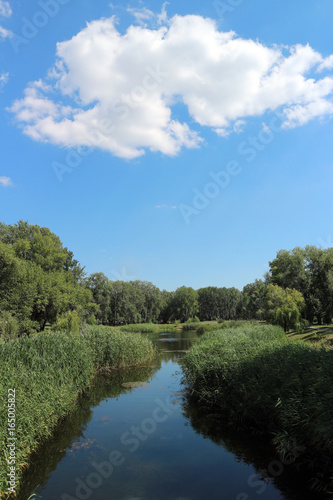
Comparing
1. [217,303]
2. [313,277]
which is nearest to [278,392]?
[313,277]

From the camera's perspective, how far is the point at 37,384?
11.1 meters

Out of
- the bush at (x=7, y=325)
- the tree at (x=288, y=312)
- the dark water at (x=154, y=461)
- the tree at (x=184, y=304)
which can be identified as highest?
the tree at (x=184, y=304)

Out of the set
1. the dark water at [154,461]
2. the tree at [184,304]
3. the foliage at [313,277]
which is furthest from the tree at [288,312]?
the tree at [184,304]

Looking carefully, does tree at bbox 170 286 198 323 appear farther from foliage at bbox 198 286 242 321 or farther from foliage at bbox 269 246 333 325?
foliage at bbox 269 246 333 325

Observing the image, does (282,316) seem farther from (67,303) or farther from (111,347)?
(67,303)

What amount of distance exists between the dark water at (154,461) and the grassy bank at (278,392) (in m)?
0.65

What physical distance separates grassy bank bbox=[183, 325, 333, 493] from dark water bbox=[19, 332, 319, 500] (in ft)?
2.13

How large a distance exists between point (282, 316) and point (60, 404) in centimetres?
3083

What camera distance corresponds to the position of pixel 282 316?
3756 cm

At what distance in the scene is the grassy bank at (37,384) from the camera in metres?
8.66

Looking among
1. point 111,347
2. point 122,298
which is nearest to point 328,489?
point 111,347

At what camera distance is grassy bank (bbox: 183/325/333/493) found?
8.00 m

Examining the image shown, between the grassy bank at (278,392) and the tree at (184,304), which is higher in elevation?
the tree at (184,304)

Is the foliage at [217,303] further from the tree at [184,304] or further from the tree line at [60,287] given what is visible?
the tree line at [60,287]
